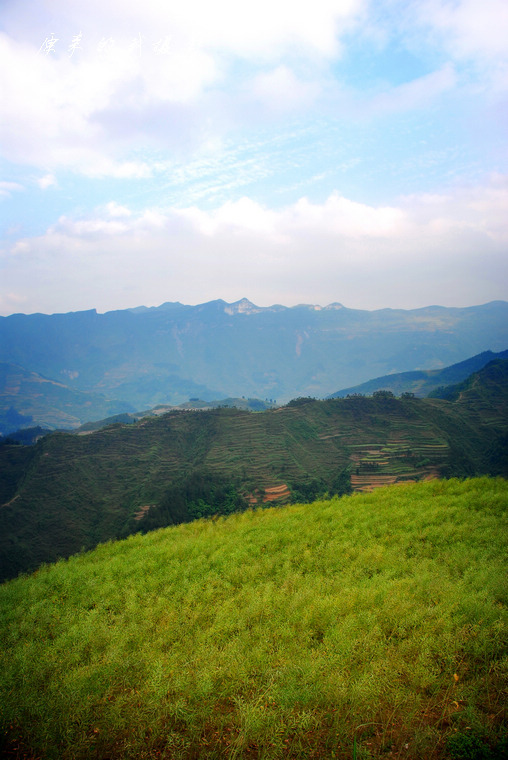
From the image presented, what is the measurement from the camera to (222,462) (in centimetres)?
4469

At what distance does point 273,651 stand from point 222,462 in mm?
38066

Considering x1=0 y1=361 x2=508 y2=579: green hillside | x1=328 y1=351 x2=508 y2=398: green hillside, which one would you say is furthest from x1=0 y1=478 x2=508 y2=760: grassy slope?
x1=328 y1=351 x2=508 y2=398: green hillside

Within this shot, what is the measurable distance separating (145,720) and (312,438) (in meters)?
45.6

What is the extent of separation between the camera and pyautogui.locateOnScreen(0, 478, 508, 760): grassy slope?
17.8 feet

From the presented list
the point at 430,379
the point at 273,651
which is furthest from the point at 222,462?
the point at 430,379

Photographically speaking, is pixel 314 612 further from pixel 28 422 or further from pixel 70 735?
pixel 28 422

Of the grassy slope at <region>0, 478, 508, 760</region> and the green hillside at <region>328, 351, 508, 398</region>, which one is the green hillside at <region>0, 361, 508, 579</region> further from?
the green hillside at <region>328, 351, 508, 398</region>

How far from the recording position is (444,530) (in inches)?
462

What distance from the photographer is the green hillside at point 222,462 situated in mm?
33503

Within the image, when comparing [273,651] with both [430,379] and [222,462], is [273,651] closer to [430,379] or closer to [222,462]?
[222,462]

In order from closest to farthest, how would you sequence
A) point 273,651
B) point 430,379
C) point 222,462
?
point 273,651, point 222,462, point 430,379

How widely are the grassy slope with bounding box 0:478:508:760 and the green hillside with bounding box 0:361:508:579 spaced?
22.8 m

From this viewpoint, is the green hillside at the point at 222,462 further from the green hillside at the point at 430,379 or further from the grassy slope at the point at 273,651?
the green hillside at the point at 430,379

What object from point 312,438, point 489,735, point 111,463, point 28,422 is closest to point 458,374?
point 312,438
